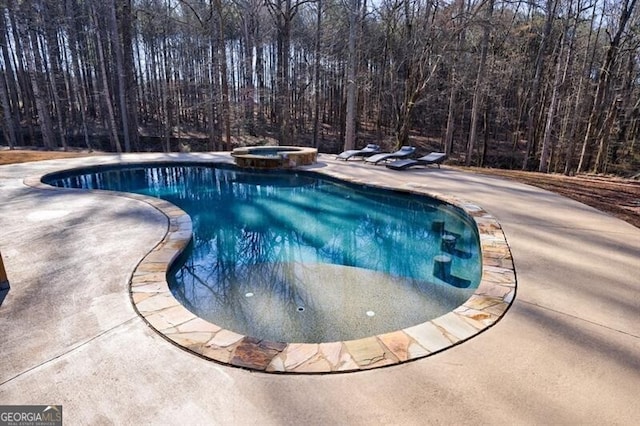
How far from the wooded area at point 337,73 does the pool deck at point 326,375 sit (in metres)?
9.16

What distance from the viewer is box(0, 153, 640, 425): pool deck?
1610 mm

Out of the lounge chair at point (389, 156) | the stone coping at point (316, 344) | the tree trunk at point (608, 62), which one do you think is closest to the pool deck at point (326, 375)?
the stone coping at point (316, 344)

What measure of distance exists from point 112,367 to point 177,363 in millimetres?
335

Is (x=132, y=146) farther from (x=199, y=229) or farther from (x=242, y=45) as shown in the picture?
(x=199, y=229)

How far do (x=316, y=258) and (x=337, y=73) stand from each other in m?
16.8

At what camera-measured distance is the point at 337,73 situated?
746 inches

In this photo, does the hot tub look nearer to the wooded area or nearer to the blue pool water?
the blue pool water

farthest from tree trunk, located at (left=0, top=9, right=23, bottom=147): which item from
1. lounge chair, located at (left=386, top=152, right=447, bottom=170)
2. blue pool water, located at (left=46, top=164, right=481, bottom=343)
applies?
lounge chair, located at (left=386, top=152, right=447, bottom=170)

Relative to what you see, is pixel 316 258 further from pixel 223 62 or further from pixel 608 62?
pixel 608 62

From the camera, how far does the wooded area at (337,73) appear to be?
1194 centimetres

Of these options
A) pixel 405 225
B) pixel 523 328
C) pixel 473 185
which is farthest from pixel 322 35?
pixel 523 328

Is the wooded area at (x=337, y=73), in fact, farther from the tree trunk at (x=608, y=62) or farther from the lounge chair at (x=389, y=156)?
the lounge chair at (x=389, y=156)

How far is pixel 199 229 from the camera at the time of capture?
16.9ft

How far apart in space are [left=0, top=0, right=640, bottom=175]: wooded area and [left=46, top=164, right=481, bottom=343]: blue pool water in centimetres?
635
